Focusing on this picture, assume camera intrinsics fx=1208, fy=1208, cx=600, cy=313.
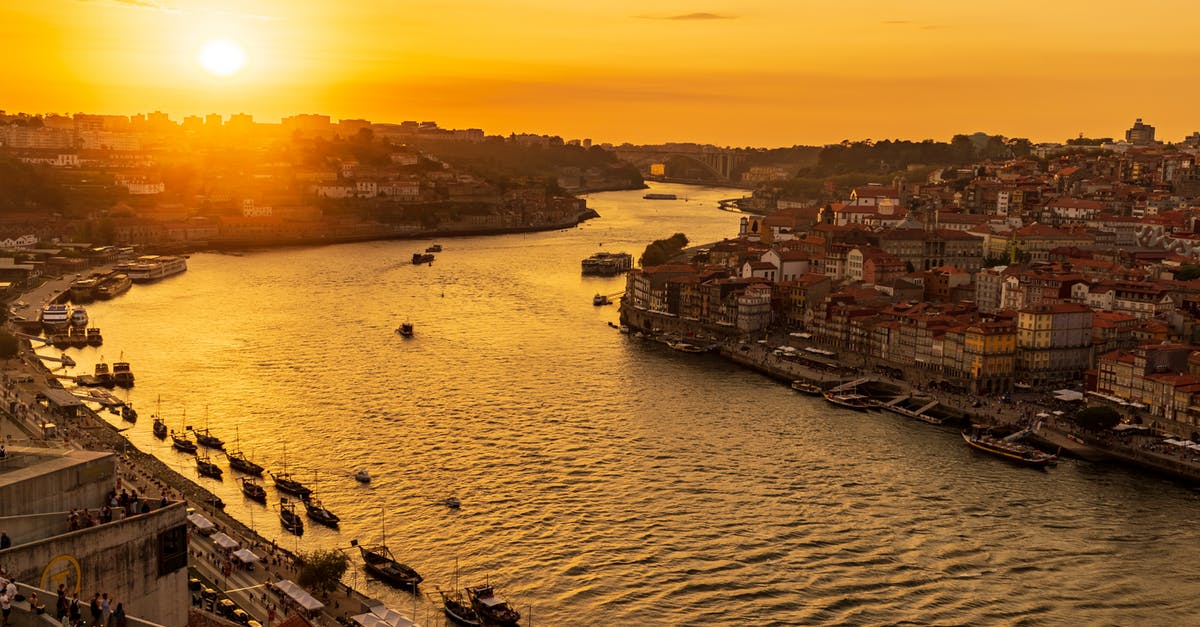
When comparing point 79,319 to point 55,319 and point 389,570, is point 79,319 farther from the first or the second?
point 389,570

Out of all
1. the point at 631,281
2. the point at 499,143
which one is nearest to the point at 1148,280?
the point at 631,281

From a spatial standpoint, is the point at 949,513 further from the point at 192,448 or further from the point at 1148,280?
the point at 1148,280

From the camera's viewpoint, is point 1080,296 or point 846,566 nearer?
point 846,566

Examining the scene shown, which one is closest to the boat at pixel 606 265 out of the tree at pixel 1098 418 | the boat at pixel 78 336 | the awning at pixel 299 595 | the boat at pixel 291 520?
the boat at pixel 78 336

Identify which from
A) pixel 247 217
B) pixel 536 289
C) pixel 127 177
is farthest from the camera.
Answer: pixel 127 177

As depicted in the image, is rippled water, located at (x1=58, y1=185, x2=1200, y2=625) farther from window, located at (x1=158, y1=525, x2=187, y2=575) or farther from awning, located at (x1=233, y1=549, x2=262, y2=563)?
window, located at (x1=158, y1=525, x2=187, y2=575)

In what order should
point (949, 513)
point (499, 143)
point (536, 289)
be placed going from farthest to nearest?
point (499, 143) → point (536, 289) → point (949, 513)

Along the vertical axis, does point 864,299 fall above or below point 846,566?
above
